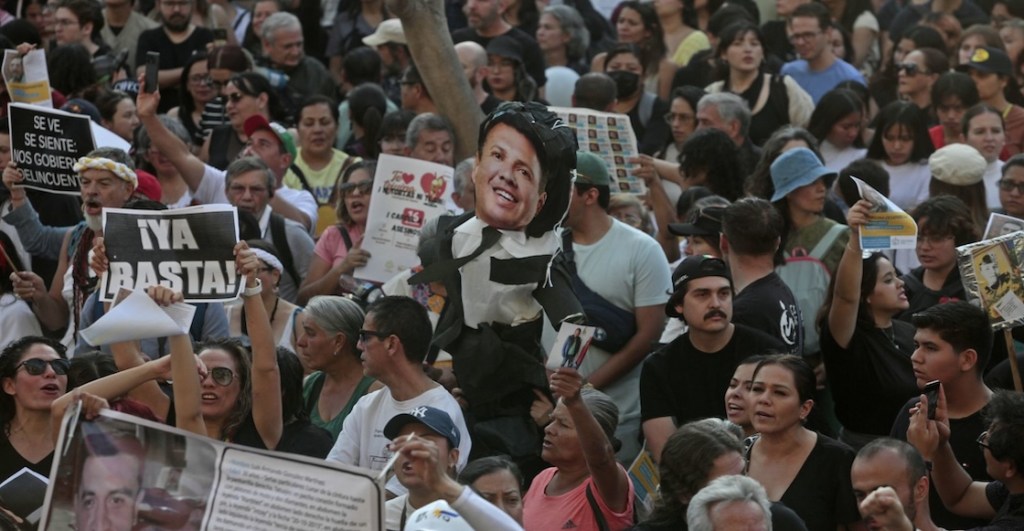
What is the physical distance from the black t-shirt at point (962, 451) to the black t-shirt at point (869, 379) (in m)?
0.62

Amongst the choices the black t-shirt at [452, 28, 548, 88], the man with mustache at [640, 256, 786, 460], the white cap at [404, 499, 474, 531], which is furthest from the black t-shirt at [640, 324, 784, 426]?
the black t-shirt at [452, 28, 548, 88]

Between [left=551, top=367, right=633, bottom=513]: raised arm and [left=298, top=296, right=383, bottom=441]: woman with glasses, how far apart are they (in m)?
1.57

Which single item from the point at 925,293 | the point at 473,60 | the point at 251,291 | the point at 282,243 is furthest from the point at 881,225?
the point at 473,60

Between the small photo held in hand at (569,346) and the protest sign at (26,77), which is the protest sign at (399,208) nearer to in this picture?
the protest sign at (26,77)

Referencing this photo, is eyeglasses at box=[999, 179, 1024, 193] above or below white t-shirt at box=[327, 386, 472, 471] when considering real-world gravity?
above

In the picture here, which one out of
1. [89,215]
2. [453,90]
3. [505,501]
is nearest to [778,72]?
[453,90]

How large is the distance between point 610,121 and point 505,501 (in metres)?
3.46

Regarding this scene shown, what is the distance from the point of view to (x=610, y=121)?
9.45 meters

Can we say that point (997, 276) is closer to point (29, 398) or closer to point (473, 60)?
point (29, 398)

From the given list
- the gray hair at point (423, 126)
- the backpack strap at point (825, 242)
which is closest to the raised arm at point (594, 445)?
the backpack strap at point (825, 242)

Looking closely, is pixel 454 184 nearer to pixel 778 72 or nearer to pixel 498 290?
pixel 498 290

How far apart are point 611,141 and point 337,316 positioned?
2.11 metres

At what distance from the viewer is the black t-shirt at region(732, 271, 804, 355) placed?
7645 mm

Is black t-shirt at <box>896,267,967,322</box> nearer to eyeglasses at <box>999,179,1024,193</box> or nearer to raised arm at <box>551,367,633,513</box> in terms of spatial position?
eyeglasses at <box>999,179,1024,193</box>
